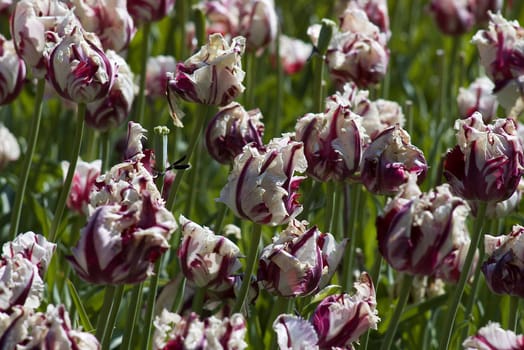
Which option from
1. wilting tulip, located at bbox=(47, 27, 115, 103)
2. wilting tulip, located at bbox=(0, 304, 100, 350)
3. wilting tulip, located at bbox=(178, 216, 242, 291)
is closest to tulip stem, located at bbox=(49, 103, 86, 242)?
wilting tulip, located at bbox=(47, 27, 115, 103)

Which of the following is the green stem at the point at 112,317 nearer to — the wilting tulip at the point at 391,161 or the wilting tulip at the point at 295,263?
the wilting tulip at the point at 295,263

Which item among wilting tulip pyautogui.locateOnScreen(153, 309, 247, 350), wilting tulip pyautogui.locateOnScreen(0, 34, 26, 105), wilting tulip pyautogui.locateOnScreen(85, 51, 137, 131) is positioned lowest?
wilting tulip pyautogui.locateOnScreen(153, 309, 247, 350)

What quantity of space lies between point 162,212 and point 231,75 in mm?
465

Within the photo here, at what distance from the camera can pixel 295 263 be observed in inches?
56.4

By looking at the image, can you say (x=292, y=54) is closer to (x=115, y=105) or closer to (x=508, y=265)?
(x=115, y=105)

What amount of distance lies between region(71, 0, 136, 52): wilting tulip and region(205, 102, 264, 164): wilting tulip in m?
0.34

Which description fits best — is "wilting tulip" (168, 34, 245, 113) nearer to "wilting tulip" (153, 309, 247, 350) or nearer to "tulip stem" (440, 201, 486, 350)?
"tulip stem" (440, 201, 486, 350)

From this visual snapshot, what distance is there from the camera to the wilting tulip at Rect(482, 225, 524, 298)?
147cm

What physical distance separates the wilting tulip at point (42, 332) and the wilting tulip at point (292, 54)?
218cm

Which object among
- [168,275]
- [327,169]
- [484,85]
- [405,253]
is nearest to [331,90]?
[484,85]

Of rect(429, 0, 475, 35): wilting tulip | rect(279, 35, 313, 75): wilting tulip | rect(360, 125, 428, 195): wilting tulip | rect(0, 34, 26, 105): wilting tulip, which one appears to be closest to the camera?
rect(360, 125, 428, 195): wilting tulip

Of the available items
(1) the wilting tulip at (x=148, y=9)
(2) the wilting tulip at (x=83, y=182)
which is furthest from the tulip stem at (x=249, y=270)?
(1) the wilting tulip at (x=148, y=9)

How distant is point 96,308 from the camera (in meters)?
2.09

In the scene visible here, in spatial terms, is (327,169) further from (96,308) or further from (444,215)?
(96,308)
